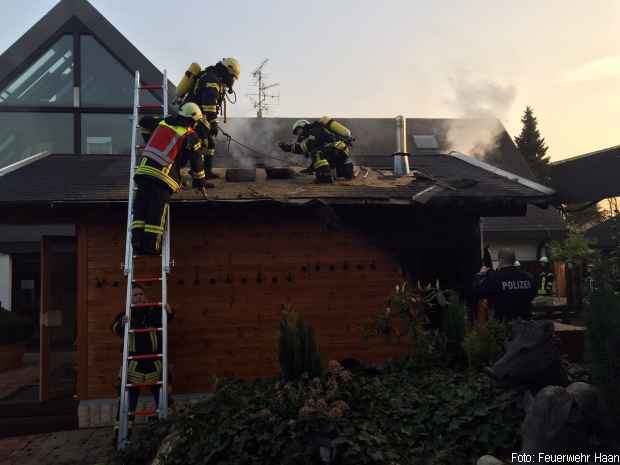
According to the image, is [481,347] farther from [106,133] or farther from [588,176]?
[106,133]

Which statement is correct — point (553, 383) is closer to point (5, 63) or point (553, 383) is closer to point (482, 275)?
point (482, 275)

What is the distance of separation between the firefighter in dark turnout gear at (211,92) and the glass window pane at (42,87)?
395 centimetres

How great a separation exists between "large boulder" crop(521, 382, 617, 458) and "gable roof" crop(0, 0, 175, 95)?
9.71 meters

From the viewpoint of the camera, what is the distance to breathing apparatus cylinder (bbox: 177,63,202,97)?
28.0 ft

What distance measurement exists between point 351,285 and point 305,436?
3.85 m

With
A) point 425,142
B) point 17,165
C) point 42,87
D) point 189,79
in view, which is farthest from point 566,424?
point 425,142

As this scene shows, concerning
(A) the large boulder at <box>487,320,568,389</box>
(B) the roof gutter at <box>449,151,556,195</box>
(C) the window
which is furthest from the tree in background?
(A) the large boulder at <box>487,320,568,389</box>

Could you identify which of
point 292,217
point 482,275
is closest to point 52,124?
point 292,217

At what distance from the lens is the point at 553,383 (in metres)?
4.50

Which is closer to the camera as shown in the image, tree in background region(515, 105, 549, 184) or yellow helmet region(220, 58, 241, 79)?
yellow helmet region(220, 58, 241, 79)

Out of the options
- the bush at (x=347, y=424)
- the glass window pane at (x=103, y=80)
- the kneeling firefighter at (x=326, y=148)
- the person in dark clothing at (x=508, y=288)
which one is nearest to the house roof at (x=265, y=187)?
the kneeling firefighter at (x=326, y=148)

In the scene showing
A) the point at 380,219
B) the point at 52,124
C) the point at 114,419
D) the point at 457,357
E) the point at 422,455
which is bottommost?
the point at 114,419

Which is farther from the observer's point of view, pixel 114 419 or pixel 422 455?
pixel 114 419

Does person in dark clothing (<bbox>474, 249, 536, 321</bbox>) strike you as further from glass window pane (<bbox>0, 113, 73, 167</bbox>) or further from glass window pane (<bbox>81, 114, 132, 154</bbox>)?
glass window pane (<bbox>0, 113, 73, 167</bbox>)
